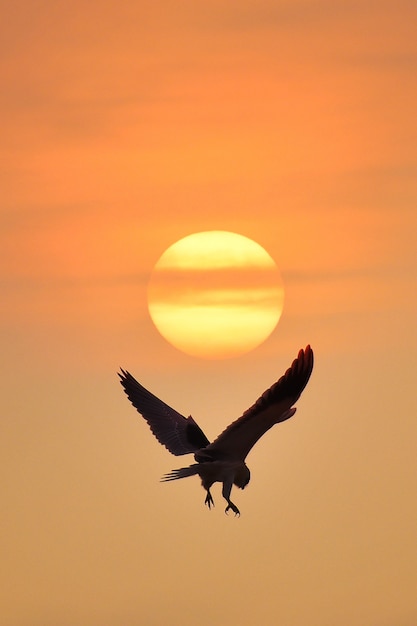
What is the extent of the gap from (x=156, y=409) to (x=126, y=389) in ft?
3.67

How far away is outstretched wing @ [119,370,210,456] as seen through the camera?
45688mm

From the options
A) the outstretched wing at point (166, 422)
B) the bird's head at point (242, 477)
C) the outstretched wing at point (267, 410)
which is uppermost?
the outstretched wing at point (166, 422)

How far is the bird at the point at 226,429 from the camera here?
128 ft

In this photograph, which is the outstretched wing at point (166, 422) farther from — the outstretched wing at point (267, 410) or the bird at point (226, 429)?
the outstretched wing at point (267, 410)

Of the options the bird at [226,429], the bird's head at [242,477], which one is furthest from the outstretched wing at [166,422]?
the bird's head at [242,477]

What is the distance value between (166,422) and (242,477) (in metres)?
5.52

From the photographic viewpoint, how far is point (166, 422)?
154 feet

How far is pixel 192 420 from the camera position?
4694 cm

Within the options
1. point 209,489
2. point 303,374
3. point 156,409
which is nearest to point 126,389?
point 156,409

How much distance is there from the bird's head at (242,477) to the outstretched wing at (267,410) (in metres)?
0.38

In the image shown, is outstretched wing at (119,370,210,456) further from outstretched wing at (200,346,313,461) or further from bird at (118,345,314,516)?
outstretched wing at (200,346,313,461)

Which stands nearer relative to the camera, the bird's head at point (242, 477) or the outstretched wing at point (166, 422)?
the bird's head at point (242, 477)

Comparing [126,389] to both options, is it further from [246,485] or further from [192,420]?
[246,485]

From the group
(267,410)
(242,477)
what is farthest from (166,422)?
(267,410)
